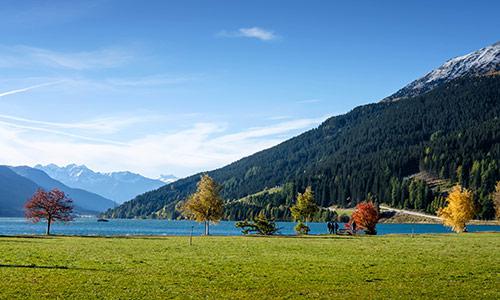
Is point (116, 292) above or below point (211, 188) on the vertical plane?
below

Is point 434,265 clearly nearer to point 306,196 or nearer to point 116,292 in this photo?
point 116,292

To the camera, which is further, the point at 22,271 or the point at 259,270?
the point at 259,270

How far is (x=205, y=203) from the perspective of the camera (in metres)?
100

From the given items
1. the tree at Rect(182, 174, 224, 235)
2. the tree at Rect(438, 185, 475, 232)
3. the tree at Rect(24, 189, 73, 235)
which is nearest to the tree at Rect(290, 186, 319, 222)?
the tree at Rect(182, 174, 224, 235)

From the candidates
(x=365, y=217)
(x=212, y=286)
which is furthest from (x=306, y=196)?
(x=212, y=286)

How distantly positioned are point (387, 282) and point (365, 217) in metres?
74.7

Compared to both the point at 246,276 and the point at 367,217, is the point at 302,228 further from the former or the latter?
the point at 246,276

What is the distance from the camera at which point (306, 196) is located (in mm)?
109625

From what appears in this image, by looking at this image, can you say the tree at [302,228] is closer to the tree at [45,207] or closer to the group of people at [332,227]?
the group of people at [332,227]

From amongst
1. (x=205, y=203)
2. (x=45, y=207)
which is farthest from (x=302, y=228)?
(x=45, y=207)

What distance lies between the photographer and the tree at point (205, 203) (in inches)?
3964

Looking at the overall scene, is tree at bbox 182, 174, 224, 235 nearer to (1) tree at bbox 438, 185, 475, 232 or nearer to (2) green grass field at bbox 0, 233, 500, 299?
(1) tree at bbox 438, 185, 475, 232

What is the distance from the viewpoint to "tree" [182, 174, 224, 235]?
10069 centimetres

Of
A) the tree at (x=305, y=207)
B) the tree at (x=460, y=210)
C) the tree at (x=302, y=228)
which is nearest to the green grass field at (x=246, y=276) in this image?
the tree at (x=302, y=228)
